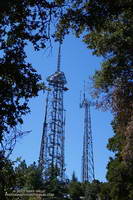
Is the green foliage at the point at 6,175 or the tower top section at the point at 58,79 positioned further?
the tower top section at the point at 58,79

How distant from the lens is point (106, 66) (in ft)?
58.6

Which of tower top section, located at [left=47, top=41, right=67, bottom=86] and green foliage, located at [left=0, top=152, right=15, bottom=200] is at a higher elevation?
tower top section, located at [left=47, top=41, right=67, bottom=86]

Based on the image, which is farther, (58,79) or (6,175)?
(58,79)

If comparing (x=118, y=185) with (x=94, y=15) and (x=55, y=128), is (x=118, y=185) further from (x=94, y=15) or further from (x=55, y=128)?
(x=94, y=15)

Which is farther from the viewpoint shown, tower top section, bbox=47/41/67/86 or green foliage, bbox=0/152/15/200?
tower top section, bbox=47/41/67/86

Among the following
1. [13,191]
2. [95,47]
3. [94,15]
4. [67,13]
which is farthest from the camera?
[95,47]

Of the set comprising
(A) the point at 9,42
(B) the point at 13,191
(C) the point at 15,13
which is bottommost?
(B) the point at 13,191

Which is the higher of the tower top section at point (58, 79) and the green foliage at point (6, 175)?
the tower top section at point (58, 79)

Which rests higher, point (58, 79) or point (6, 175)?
point (58, 79)

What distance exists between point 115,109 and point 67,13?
5765mm

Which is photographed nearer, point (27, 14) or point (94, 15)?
point (27, 14)

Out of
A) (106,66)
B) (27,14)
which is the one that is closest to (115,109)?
(106,66)

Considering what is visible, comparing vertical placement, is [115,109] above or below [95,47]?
below

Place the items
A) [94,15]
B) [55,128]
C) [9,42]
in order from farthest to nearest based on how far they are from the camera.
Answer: [55,128] → [94,15] → [9,42]
